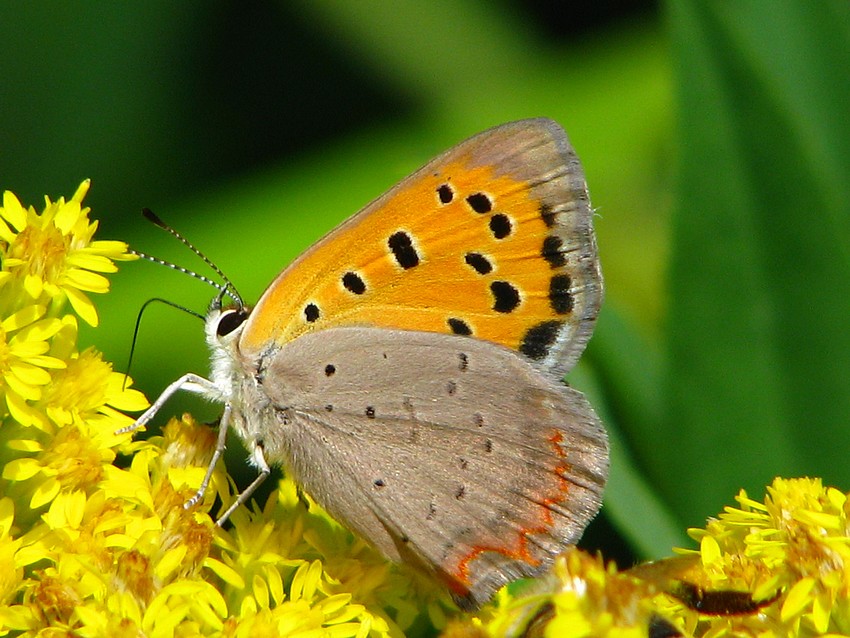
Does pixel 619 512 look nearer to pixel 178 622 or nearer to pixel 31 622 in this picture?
pixel 178 622

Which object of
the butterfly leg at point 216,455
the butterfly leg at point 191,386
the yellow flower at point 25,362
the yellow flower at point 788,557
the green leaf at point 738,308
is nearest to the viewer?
the yellow flower at point 788,557

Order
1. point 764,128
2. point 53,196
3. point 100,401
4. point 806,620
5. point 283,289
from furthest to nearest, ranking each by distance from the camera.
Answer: point 53,196 < point 764,128 < point 283,289 < point 100,401 < point 806,620

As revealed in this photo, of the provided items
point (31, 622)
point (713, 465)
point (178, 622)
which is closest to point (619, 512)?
point (713, 465)

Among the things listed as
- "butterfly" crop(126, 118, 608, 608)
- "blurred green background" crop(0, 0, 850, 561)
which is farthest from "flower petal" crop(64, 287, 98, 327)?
"blurred green background" crop(0, 0, 850, 561)

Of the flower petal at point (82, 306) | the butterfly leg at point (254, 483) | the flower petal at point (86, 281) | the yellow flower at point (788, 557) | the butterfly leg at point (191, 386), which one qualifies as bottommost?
the yellow flower at point (788, 557)

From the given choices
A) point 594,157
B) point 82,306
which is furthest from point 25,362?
point 594,157

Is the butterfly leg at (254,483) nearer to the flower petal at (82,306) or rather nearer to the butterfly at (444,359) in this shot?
the butterfly at (444,359)

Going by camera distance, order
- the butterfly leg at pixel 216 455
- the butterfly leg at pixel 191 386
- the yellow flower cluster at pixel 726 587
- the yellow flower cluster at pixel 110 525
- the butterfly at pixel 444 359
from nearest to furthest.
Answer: the yellow flower cluster at pixel 726 587 < the yellow flower cluster at pixel 110 525 < the butterfly leg at pixel 216 455 < the butterfly at pixel 444 359 < the butterfly leg at pixel 191 386

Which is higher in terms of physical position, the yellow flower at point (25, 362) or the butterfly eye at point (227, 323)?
the yellow flower at point (25, 362)

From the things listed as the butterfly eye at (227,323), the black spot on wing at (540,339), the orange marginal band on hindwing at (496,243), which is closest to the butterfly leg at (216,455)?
the butterfly eye at (227,323)
